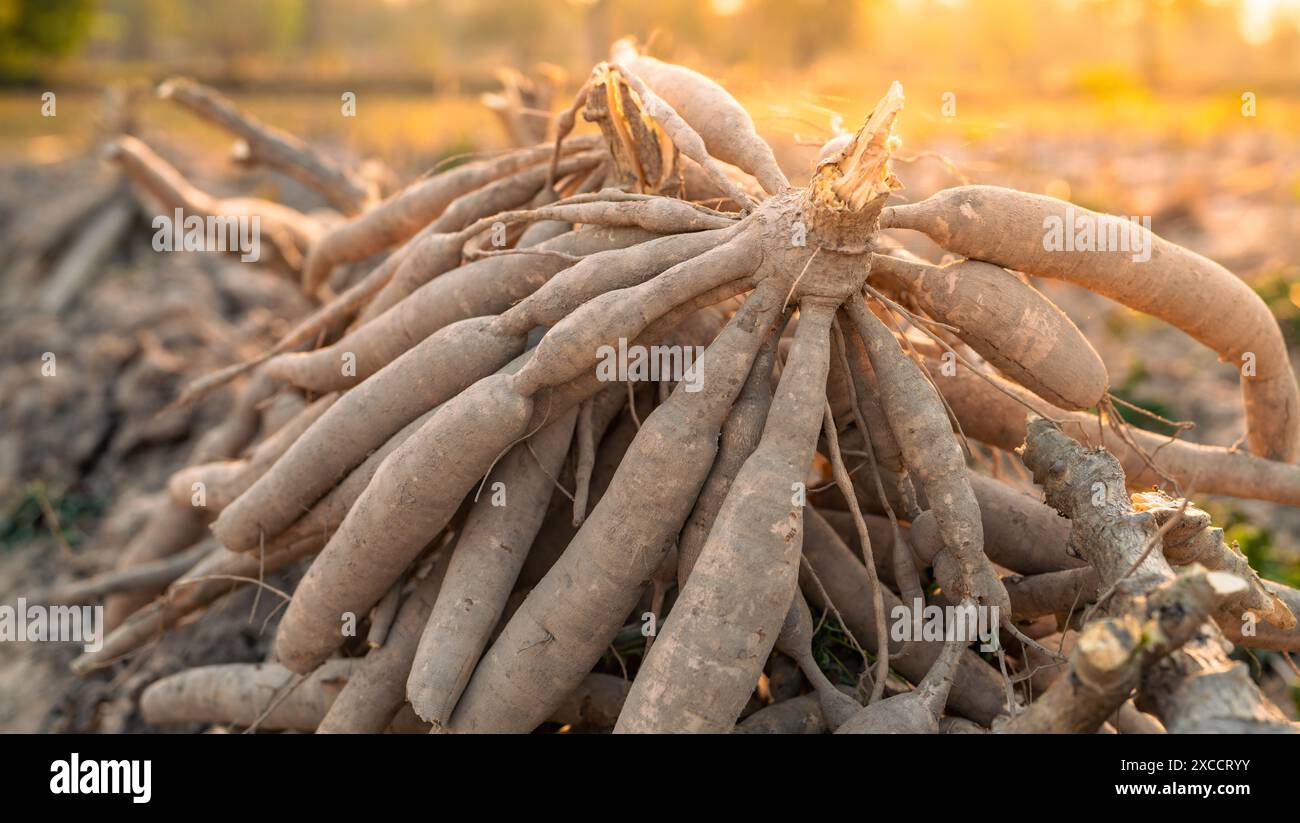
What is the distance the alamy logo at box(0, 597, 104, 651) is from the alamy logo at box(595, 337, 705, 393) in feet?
12.9

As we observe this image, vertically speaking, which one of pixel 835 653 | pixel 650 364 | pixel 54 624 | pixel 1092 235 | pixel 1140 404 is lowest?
pixel 54 624

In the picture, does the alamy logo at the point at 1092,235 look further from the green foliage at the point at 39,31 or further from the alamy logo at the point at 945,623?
the green foliage at the point at 39,31

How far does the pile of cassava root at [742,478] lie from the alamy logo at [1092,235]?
0.03 m

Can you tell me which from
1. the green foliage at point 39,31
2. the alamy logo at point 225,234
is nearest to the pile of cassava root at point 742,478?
the alamy logo at point 225,234

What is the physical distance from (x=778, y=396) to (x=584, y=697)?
4.42 ft

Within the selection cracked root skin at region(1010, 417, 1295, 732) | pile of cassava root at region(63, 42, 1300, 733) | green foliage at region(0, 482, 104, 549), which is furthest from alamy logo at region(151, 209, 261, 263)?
cracked root skin at region(1010, 417, 1295, 732)

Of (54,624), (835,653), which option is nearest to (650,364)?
(835,653)

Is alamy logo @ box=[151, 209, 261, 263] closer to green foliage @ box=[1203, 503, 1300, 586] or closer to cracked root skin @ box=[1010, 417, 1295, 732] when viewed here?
cracked root skin @ box=[1010, 417, 1295, 732]

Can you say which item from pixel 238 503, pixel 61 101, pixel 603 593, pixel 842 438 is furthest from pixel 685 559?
pixel 61 101

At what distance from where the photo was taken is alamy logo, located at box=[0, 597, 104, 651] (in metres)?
5.63

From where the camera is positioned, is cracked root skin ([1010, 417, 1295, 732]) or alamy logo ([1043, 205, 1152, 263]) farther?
alamy logo ([1043, 205, 1152, 263])
